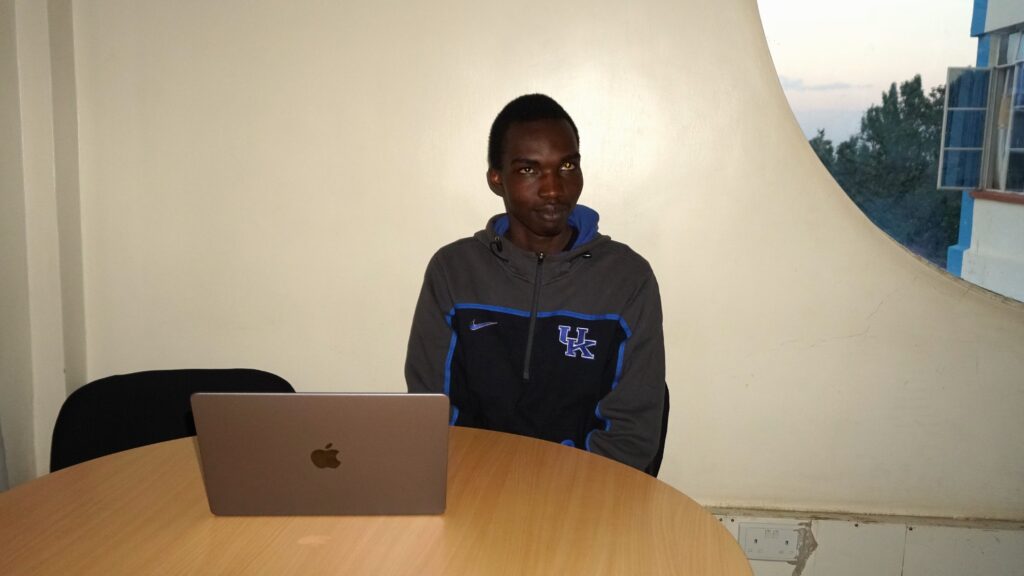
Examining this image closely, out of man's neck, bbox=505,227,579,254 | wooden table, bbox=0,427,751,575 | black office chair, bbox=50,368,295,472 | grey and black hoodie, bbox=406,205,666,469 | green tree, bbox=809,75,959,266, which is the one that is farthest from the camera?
green tree, bbox=809,75,959,266

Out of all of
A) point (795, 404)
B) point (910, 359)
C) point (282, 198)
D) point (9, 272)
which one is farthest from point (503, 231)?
point (9, 272)

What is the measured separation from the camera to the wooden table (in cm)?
101

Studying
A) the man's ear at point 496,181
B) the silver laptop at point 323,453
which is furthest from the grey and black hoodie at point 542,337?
the silver laptop at point 323,453

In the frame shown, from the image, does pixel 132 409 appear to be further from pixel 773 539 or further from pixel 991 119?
pixel 991 119

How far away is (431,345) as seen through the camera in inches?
74.1

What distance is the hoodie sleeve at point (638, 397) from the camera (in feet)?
5.57

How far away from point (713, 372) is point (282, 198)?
4.42ft

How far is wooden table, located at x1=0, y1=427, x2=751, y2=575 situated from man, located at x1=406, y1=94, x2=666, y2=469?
503mm

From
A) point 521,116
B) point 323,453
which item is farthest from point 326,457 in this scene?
point 521,116

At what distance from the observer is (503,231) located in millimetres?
2004

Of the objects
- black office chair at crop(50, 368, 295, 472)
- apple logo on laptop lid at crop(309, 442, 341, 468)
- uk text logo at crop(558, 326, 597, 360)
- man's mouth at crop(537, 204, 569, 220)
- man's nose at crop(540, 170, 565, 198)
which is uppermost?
man's nose at crop(540, 170, 565, 198)

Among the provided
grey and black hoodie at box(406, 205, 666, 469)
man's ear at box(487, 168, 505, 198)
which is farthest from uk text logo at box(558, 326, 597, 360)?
man's ear at box(487, 168, 505, 198)

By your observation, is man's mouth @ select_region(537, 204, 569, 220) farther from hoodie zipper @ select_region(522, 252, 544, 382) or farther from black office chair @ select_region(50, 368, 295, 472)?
black office chair @ select_region(50, 368, 295, 472)

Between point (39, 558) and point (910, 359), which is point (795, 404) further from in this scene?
point (39, 558)
